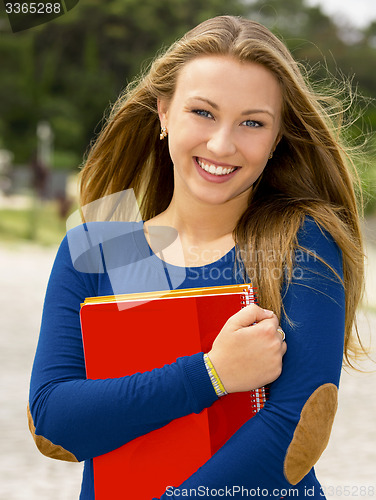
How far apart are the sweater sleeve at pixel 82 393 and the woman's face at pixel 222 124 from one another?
304 millimetres

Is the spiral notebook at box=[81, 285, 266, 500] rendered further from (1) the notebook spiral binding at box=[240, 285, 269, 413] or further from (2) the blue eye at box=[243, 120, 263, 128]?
(2) the blue eye at box=[243, 120, 263, 128]

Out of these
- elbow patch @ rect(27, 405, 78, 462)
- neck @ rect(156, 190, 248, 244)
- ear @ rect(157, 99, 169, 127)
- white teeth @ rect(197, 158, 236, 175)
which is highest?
ear @ rect(157, 99, 169, 127)

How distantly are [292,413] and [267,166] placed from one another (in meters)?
0.63

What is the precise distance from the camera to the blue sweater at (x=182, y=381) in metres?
1.25

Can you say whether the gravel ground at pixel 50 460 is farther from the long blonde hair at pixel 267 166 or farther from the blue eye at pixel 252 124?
the blue eye at pixel 252 124

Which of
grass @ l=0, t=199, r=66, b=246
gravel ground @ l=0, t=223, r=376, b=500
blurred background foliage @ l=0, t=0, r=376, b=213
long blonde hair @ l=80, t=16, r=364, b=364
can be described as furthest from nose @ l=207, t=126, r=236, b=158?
blurred background foliage @ l=0, t=0, r=376, b=213

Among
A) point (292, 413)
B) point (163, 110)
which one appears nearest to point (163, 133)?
point (163, 110)

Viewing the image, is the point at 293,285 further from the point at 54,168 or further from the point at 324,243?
the point at 54,168

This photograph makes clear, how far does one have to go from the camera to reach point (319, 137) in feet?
5.22

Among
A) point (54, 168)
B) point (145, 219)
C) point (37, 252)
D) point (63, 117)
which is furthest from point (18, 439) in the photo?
point (63, 117)

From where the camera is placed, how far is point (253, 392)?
52.1 inches

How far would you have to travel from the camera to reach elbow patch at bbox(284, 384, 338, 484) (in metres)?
1.25

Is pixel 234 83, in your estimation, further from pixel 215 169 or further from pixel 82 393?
pixel 82 393

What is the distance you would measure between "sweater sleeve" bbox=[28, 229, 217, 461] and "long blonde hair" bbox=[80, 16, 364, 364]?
0.78 ft
